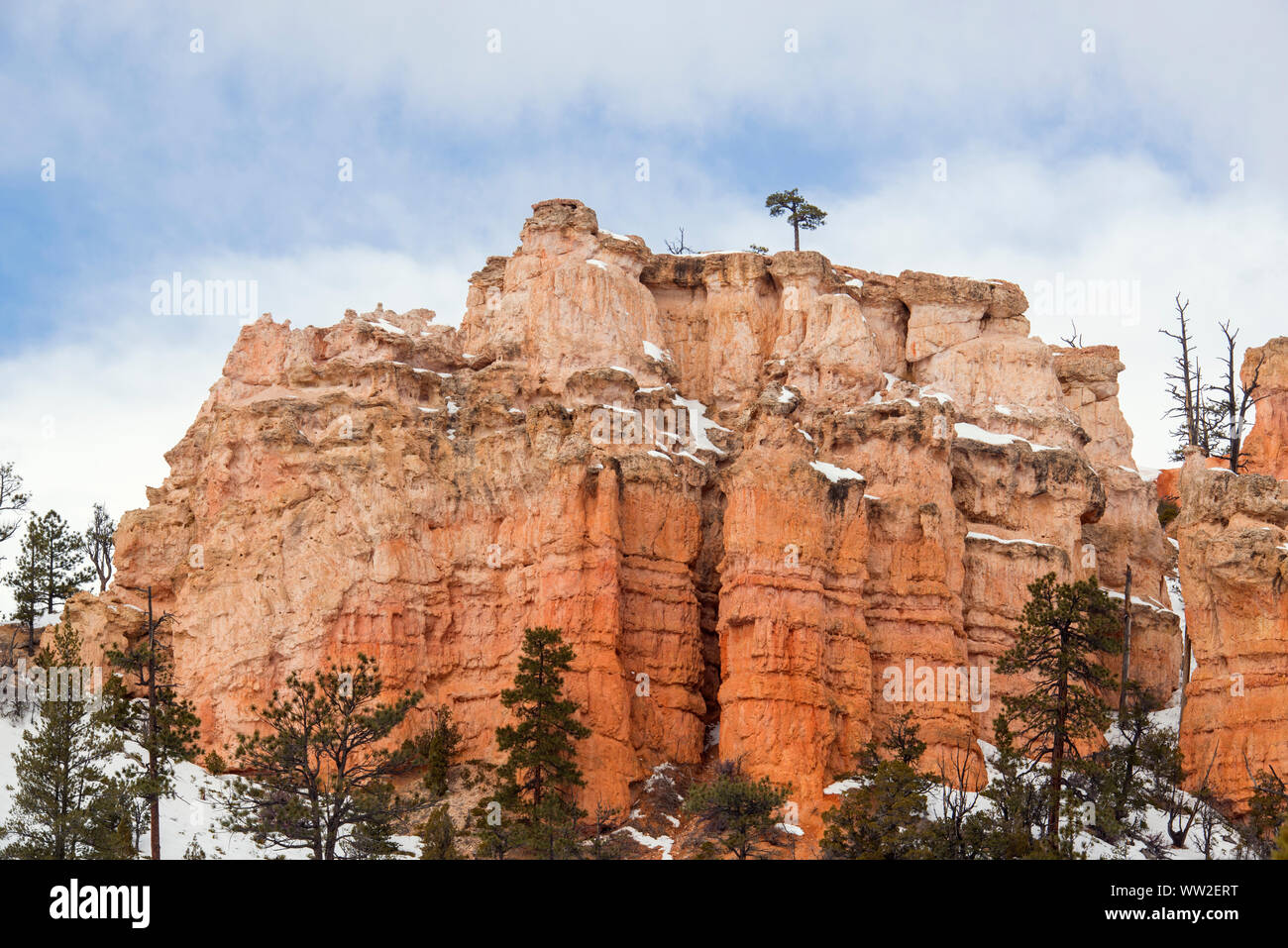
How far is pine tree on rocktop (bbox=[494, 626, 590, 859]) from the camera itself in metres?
53.4

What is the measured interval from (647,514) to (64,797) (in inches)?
879

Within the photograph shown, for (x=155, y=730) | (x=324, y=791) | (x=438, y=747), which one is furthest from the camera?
(x=438, y=747)

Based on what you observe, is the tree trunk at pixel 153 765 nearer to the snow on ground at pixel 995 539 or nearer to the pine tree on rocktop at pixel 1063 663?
the pine tree on rocktop at pixel 1063 663

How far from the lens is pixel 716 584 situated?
64.0m

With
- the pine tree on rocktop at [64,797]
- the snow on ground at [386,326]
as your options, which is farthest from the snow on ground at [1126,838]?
the snow on ground at [386,326]

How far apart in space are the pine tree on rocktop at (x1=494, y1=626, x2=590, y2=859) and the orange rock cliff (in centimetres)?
190

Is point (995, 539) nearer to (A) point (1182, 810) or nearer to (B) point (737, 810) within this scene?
(A) point (1182, 810)

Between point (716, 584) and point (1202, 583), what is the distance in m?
17.5

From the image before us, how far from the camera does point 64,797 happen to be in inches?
1984

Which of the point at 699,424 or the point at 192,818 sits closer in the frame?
the point at 192,818

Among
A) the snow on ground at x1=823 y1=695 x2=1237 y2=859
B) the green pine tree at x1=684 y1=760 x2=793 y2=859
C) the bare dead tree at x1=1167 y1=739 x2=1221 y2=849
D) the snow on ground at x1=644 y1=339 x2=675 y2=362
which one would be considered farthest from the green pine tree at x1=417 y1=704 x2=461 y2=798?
the bare dead tree at x1=1167 y1=739 x2=1221 y2=849

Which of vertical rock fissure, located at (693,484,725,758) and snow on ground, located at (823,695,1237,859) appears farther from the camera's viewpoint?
vertical rock fissure, located at (693,484,725,758)

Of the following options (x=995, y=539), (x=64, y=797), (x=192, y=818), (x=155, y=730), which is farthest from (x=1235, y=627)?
(x=64, y=797)

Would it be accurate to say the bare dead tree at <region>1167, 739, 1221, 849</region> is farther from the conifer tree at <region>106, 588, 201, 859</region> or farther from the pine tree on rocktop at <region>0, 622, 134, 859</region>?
the pine tree on rocktop at <region>0, 622, 134, 859</region>
